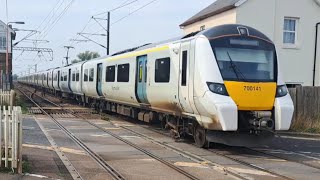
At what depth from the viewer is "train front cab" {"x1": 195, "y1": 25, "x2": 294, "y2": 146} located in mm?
11164

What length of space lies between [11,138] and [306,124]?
42.0 feet

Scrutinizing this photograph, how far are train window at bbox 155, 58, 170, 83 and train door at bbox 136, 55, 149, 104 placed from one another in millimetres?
1420

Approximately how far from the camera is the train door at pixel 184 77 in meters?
12.3

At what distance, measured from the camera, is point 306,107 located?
1888 cm

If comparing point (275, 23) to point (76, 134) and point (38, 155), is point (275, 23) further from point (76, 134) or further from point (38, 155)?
point (38, 155)

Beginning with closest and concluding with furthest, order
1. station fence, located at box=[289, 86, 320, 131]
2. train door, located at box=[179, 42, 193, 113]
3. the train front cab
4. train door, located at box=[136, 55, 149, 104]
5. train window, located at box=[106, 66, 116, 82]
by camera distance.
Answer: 1. the train front cab
2. train door, located at box=[179, 42, 193, 113]
3. train door, located at box=[136, 55, 149, 104]
4. station fence, located at box=[289, 86, 320, 131]
5. train window, located at box=[106, 66, 116, 82]

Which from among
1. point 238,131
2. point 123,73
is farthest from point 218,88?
point 123,73

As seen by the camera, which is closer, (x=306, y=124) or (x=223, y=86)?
(x=223, y=86)

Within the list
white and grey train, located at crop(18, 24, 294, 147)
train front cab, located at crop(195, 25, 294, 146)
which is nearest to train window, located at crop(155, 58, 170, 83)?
white and grey train, located at crop(18, 24, 294, 147)

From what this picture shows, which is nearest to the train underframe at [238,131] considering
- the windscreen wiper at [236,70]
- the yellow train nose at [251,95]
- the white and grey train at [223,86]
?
the white and grey train at [223,86]

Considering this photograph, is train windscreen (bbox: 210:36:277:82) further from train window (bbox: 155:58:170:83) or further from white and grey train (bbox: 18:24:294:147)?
train window (bbox: 155:58:170:83)

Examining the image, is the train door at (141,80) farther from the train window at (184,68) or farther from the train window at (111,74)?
the train window at (111,74)

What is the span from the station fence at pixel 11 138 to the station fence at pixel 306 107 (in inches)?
487

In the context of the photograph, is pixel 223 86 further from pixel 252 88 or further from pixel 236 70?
pixel 252 88
